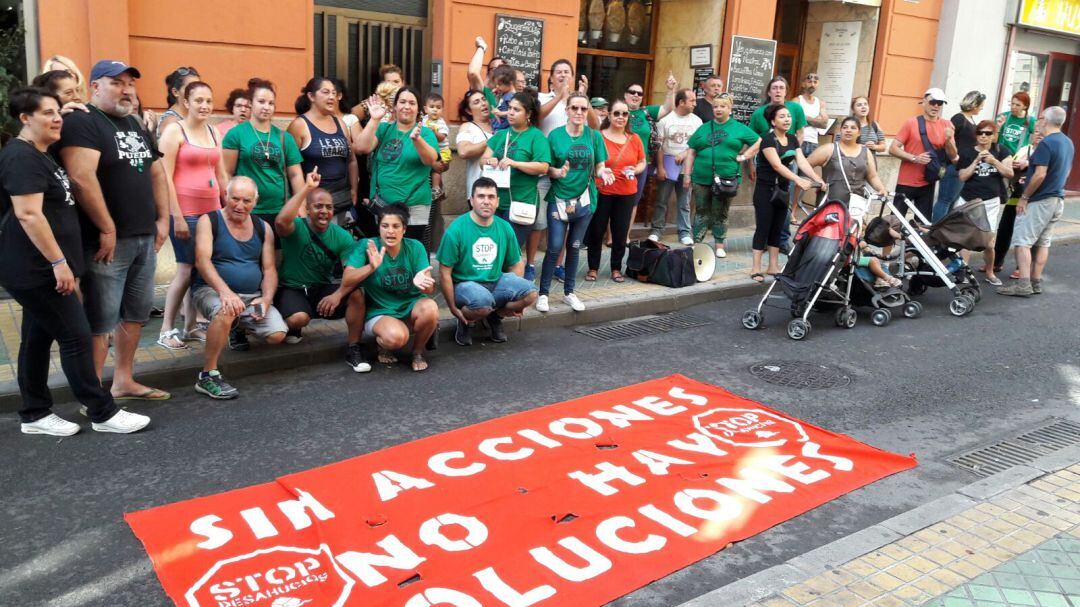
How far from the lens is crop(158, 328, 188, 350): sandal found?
6395mm

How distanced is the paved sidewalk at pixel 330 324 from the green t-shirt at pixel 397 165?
3.59 feet

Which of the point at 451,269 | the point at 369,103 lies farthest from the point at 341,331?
the point at 369,103

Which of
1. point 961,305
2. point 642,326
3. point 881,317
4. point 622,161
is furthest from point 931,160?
point 642,326

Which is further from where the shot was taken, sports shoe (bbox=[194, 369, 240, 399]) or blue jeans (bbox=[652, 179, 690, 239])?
blue jeans (bbox=[652, 179, 690, 239])

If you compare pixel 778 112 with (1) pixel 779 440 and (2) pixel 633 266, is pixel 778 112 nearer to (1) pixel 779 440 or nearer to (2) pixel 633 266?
(2) pixel 633 266

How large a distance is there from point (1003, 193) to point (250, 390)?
8319 millimetres

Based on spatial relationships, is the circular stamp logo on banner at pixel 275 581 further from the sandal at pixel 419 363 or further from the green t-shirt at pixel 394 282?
the green t-shirt at pixel 394 282

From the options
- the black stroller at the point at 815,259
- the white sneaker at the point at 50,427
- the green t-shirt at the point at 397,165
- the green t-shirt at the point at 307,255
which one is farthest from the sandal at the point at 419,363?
the black stroller at the point at 815,259

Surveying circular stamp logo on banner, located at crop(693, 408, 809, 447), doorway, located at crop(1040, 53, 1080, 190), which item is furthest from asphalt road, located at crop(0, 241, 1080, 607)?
doorway, located at crop(1040, 53, 1080, 190)

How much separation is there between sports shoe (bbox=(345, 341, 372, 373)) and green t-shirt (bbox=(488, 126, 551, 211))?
2093mm

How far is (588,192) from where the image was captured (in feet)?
27.2

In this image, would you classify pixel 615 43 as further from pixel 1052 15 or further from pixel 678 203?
pixel 1052 15

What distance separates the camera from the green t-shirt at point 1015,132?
10711 mm

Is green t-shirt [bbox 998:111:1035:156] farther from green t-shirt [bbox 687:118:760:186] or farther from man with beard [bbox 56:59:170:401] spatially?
man with beard [bbox 56:59:170:401]
